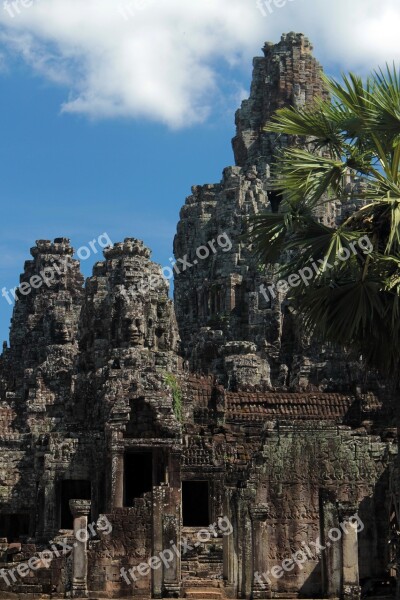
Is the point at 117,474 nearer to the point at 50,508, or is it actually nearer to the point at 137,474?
the point at 137,474

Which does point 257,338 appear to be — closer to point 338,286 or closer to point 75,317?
point 75,317

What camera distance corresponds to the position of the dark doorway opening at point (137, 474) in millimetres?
46656

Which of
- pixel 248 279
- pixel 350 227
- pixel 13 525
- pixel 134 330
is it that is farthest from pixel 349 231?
pixel 248 279

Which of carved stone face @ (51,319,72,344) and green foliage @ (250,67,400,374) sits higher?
carved stone face @ (51,319,72,344)

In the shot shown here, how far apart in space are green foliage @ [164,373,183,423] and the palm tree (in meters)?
23.3

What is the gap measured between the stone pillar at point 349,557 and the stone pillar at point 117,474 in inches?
517

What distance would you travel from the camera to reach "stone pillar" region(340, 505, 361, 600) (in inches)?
1248

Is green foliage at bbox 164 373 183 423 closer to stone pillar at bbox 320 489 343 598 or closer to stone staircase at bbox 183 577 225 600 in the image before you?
stone staircase at bbox 183 577 225 600

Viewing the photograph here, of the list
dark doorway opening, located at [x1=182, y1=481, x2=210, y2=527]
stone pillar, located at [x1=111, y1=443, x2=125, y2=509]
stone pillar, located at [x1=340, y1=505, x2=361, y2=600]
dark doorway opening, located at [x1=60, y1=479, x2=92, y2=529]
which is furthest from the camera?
dark doorway opening, located at [x1=60, y1=479, x2=92, y2=529]

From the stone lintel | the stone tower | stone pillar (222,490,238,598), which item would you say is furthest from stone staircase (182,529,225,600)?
the stone tower

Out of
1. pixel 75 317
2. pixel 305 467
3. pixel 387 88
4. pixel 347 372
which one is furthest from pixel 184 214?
pixel 387 88

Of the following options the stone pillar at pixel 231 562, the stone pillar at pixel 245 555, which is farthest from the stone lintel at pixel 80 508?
the stone pillar at pixel 245 555

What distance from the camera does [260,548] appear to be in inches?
1302

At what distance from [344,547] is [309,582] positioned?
2.99 metres
